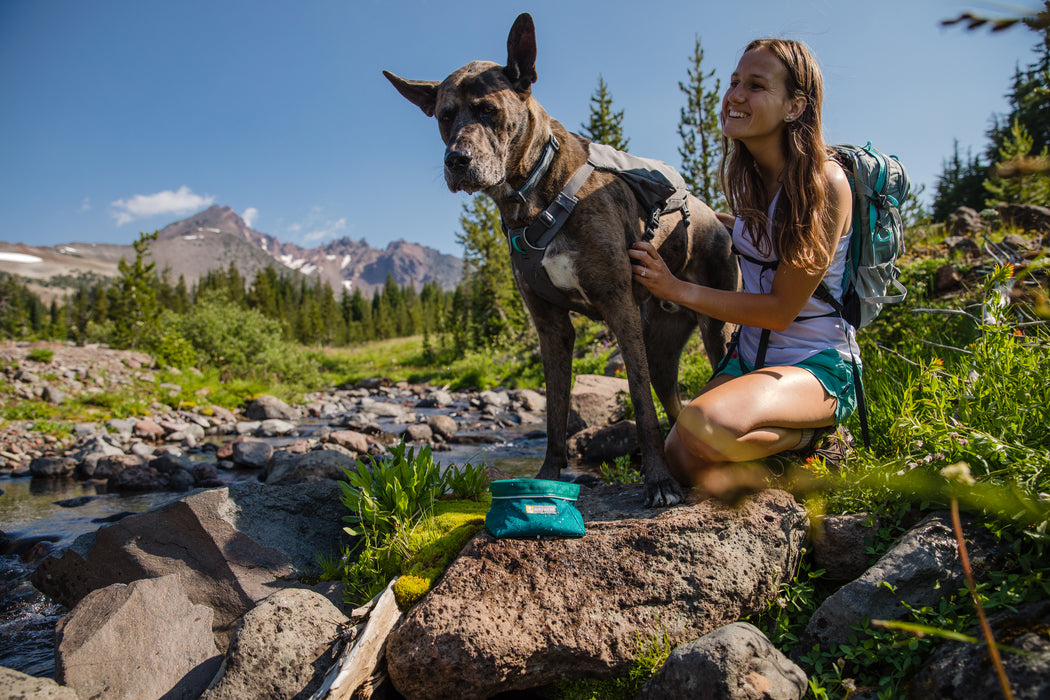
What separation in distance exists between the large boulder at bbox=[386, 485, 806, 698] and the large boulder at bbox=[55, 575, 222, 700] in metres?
1.19

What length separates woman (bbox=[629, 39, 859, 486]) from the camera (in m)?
2.91

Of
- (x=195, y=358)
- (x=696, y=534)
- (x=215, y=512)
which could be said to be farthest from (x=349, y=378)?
(x=696, y=534)

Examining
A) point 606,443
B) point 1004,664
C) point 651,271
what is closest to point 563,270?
point 651,271

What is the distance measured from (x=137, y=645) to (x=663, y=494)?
287cm

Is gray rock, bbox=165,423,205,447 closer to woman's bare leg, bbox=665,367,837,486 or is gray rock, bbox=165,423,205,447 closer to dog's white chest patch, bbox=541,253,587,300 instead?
dog's white chest patch, bbox=541,253,587,300

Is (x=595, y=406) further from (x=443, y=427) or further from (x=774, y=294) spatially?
(x=774, y=294)

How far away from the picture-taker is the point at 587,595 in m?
2.64

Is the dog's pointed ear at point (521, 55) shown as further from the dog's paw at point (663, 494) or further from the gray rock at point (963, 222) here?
the gray rock at point (963, 222)

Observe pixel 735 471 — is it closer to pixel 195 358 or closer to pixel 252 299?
pixel 195 358

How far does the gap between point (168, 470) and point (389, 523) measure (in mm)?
6025

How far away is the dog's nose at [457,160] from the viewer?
3232 mm

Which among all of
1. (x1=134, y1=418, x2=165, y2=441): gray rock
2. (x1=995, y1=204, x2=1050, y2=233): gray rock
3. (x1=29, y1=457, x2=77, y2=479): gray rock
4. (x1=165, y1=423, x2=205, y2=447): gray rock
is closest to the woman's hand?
(x1=995, y1=204, x2=1050, y2=233): gray rock

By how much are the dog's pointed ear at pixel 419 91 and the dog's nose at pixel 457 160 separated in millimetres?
679

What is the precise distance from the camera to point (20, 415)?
10.9 metres
